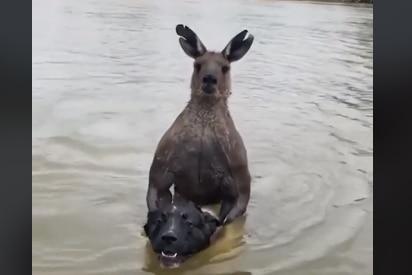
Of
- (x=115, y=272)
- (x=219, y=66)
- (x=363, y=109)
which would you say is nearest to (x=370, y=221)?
(x=363, y=109)

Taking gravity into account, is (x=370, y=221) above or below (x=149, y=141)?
below

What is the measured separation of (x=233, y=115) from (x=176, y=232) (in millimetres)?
510

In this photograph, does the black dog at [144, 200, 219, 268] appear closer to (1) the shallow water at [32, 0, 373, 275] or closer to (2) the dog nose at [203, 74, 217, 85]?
(1) the shallow water at [32, 0, 373, 275]

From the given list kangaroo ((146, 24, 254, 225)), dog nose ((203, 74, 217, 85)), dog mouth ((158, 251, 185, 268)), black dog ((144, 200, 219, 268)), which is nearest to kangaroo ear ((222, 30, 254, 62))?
kangaroo ((146, 24, 254, 225))

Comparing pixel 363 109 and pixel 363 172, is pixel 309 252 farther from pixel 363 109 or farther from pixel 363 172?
pixel 363 109

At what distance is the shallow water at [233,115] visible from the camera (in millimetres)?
2070

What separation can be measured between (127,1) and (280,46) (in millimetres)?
635

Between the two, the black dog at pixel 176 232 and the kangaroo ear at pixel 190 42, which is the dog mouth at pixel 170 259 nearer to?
the black dog at pixel 176 232

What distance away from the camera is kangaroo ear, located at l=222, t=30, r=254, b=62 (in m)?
2.21

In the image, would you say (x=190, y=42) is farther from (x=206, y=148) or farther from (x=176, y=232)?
(x=176, y=232)

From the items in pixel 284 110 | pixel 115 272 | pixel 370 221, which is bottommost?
pixel 115 272

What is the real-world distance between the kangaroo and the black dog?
0.04 m

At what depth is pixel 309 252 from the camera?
7.10ft

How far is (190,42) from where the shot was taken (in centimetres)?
219
